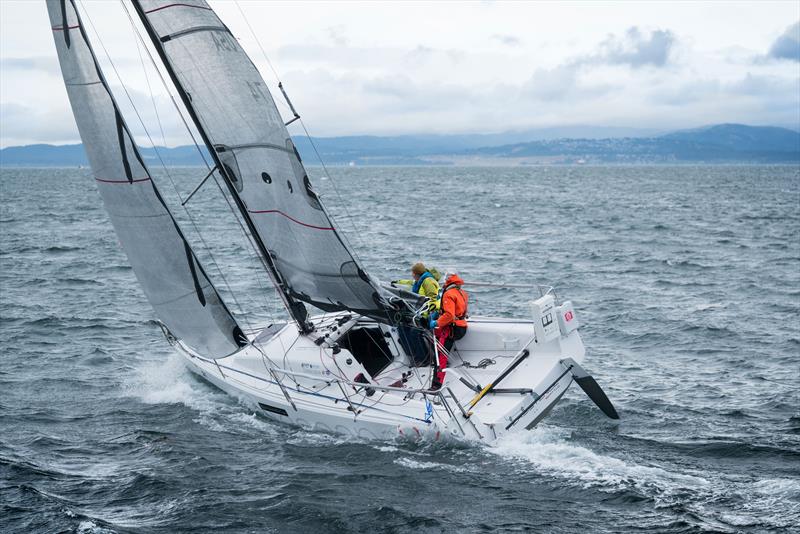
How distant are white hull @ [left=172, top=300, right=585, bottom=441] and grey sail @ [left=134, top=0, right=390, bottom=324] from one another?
2.71ft

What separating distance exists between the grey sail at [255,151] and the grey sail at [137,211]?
85 centimetres

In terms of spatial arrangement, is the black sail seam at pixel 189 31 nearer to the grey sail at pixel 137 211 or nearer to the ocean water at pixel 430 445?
the grey sail at pixel 137 211

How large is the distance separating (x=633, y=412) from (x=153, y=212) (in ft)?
22.1

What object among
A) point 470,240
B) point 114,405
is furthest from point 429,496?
point 470,240

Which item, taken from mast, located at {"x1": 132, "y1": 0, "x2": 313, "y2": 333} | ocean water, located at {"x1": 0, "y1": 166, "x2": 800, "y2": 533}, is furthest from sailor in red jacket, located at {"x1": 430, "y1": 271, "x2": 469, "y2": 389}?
mast, located at {"x1": 132, "y1": 0, "x2": 313, "y2": 333}

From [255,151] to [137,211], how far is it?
1593mm

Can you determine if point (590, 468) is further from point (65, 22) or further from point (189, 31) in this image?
point (65, 22)

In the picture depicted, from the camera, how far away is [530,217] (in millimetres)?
39938

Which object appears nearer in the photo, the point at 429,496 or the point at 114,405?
the point at 429,496

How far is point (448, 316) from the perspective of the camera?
33.0 feet

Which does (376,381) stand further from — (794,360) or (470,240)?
(470,240)

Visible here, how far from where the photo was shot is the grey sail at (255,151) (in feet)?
31.4

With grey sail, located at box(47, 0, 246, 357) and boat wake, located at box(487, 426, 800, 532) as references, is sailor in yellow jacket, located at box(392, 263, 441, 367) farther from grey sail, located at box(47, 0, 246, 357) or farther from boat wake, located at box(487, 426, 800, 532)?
grey sail, located at box(47, 0, 246, 357)

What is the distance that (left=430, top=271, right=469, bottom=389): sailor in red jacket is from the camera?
9.97 meters
